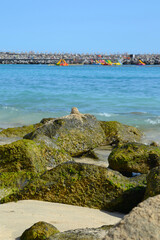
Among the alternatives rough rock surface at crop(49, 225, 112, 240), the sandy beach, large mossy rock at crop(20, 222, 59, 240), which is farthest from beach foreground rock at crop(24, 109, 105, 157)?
rough rock surface at crop(49, 225, 112, 240)

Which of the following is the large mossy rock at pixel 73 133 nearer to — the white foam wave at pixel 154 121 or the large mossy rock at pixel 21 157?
the large mossy rock at pixel 21 157

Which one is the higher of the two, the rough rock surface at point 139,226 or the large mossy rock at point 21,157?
the rough rock surface at point 139,226

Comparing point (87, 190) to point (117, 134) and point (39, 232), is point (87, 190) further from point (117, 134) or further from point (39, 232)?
point (117, 134)

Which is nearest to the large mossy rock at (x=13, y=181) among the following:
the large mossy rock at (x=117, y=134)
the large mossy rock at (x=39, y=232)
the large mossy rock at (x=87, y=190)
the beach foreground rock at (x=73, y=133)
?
the large mossy rock at (x=87, y=190)

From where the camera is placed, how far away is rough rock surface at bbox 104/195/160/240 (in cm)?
208

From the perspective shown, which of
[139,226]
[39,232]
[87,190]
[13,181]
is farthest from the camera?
[13,181]

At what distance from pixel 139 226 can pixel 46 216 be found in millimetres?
2383

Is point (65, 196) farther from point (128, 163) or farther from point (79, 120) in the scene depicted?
point (79, 120)

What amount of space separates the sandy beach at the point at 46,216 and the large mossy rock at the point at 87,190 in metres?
0.10

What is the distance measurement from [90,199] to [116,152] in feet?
6.06

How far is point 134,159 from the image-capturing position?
632cm

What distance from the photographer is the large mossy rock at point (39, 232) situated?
346cm

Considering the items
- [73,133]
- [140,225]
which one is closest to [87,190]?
[140,225]

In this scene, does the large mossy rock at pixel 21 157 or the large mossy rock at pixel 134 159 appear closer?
the large mossy rock at pixel 21 157
